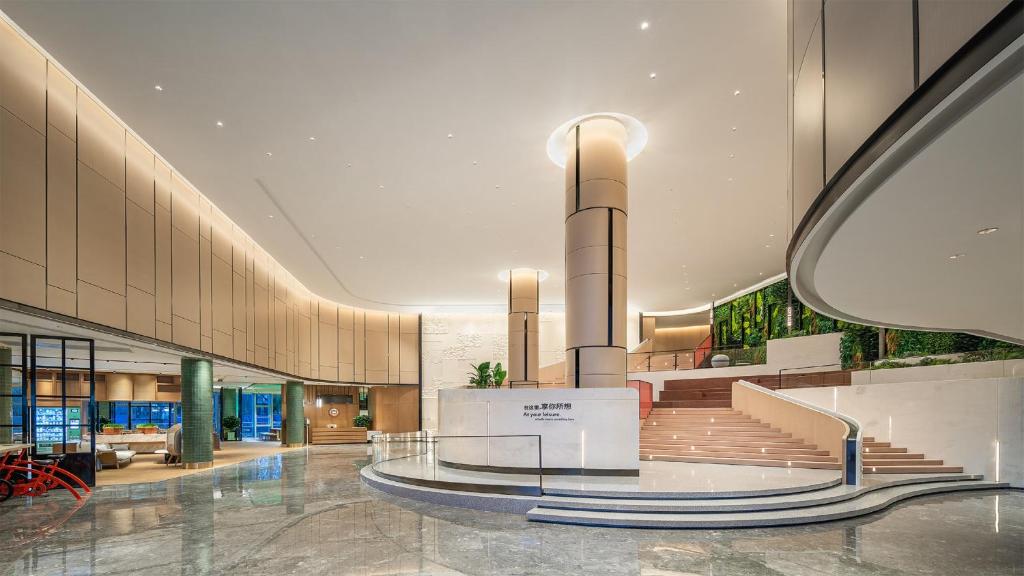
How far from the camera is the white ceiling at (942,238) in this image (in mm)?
2992

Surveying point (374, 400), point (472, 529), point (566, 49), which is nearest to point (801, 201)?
point (566, 49)

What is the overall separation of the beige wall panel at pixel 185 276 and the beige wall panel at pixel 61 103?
12.3 ft

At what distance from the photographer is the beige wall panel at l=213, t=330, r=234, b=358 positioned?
593 inches

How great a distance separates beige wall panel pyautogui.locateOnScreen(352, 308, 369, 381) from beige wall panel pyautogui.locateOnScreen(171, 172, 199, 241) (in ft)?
47.4

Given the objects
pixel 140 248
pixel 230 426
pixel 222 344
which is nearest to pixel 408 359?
pixel 230 426

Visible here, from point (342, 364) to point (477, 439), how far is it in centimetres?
1903

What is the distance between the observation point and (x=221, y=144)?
1045 cm

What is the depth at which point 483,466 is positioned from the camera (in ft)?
31.7

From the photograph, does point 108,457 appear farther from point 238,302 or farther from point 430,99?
point 430,99

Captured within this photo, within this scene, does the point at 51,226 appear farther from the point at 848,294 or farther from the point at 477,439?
the point at 848,294

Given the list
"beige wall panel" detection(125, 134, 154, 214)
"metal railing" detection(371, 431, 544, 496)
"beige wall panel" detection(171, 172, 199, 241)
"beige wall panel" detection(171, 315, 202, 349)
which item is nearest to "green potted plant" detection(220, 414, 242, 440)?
"beige wall panel" detection(171, 315, 202, 349)

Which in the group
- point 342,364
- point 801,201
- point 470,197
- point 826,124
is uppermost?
point 470,197

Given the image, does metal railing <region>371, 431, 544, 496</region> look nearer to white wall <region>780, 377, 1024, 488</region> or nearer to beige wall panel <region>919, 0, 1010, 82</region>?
beige wall panel <region>919, 0, 1010, 82</region>

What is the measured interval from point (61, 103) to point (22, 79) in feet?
2.99
